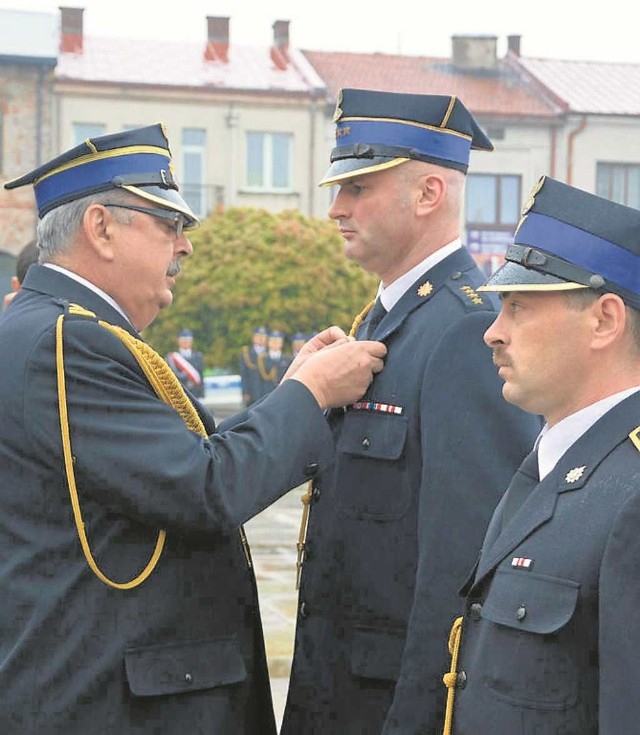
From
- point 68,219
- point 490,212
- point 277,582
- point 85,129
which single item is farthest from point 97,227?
point 490,212

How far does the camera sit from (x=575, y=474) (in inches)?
100.0

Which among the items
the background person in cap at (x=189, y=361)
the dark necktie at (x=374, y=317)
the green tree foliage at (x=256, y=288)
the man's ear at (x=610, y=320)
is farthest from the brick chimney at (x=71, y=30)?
the man's ear at (x=610, y=320)

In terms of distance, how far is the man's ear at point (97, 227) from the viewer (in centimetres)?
324

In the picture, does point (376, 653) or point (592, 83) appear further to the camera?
point (592, 83)

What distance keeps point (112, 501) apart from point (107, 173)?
2.52ft

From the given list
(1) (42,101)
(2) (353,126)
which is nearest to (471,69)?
(1) (42,101)

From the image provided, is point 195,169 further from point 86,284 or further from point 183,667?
point 183,667

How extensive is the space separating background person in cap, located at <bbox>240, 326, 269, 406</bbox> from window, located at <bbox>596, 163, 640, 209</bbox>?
1146cm

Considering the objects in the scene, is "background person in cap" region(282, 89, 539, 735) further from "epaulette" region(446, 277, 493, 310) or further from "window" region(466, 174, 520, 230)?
"window" region(466, 174, 520, 230)

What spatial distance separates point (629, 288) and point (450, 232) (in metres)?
1.10

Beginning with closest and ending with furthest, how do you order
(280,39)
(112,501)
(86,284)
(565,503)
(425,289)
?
(565,503) < (112,501) < (86,284) < (425,289) < (280,39)

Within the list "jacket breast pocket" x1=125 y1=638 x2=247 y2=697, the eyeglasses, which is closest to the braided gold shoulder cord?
"jacket breast pocket" x1=125 y1=638 x2=247 y2=697

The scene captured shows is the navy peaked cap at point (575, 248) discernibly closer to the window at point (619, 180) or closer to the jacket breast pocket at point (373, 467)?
the jacket breast pocket at point (373, 467)

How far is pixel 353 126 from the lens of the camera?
3613 millimetres
